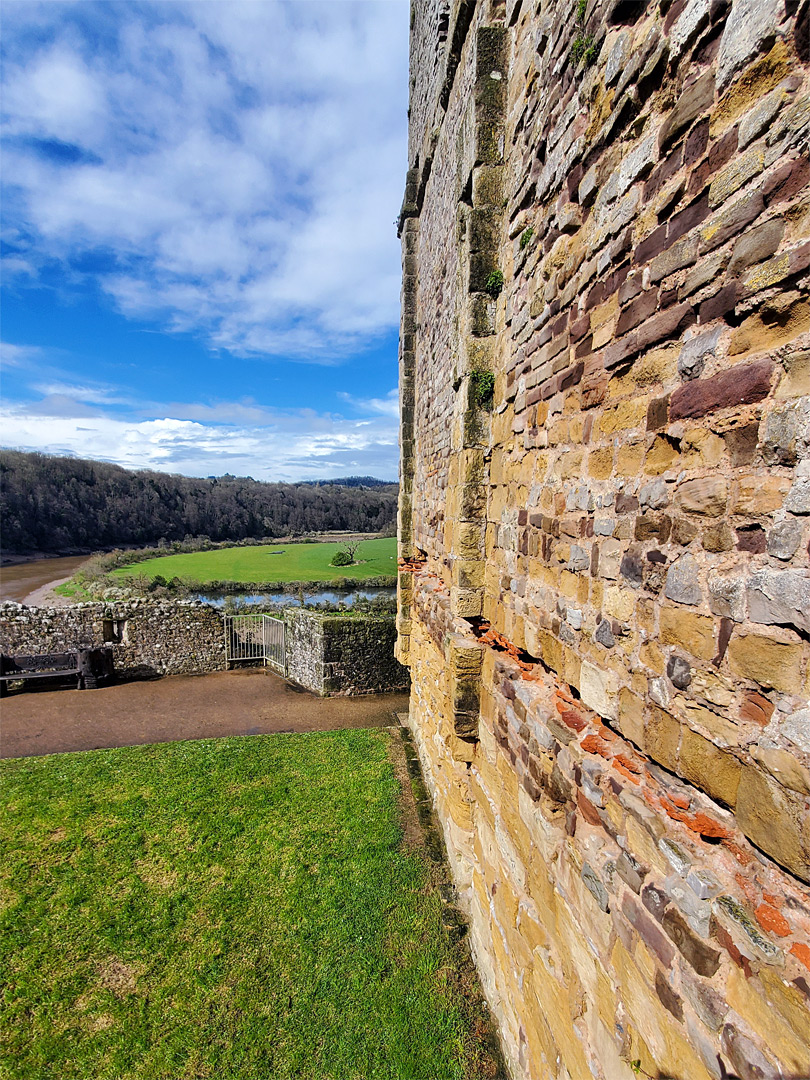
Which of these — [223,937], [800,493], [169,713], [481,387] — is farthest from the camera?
[169,713]

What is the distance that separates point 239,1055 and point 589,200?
224 inches

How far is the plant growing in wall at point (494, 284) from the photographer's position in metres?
3.59

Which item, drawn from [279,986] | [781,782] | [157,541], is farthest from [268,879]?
[157,541]

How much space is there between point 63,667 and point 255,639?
4.62 m

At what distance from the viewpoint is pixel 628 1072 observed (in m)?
1.73

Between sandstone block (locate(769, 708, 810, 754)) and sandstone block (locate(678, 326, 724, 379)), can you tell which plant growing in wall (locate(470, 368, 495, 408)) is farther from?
sandstone block (locate(769, 708, 810, 754))

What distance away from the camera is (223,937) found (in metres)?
4.42

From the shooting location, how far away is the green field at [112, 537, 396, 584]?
38750 mm

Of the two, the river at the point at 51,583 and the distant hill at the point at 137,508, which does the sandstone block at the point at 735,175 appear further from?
the distant hill at the point at 137,508

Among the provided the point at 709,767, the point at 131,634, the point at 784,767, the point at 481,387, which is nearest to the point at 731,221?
the point at 784,767

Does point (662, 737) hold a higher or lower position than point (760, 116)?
lower

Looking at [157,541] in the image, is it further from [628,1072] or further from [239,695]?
[628,1072]

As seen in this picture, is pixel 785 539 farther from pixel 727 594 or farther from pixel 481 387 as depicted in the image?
pixel 481 387

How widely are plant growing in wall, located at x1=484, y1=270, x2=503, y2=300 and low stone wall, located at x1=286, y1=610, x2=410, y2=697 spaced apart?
9.07m
